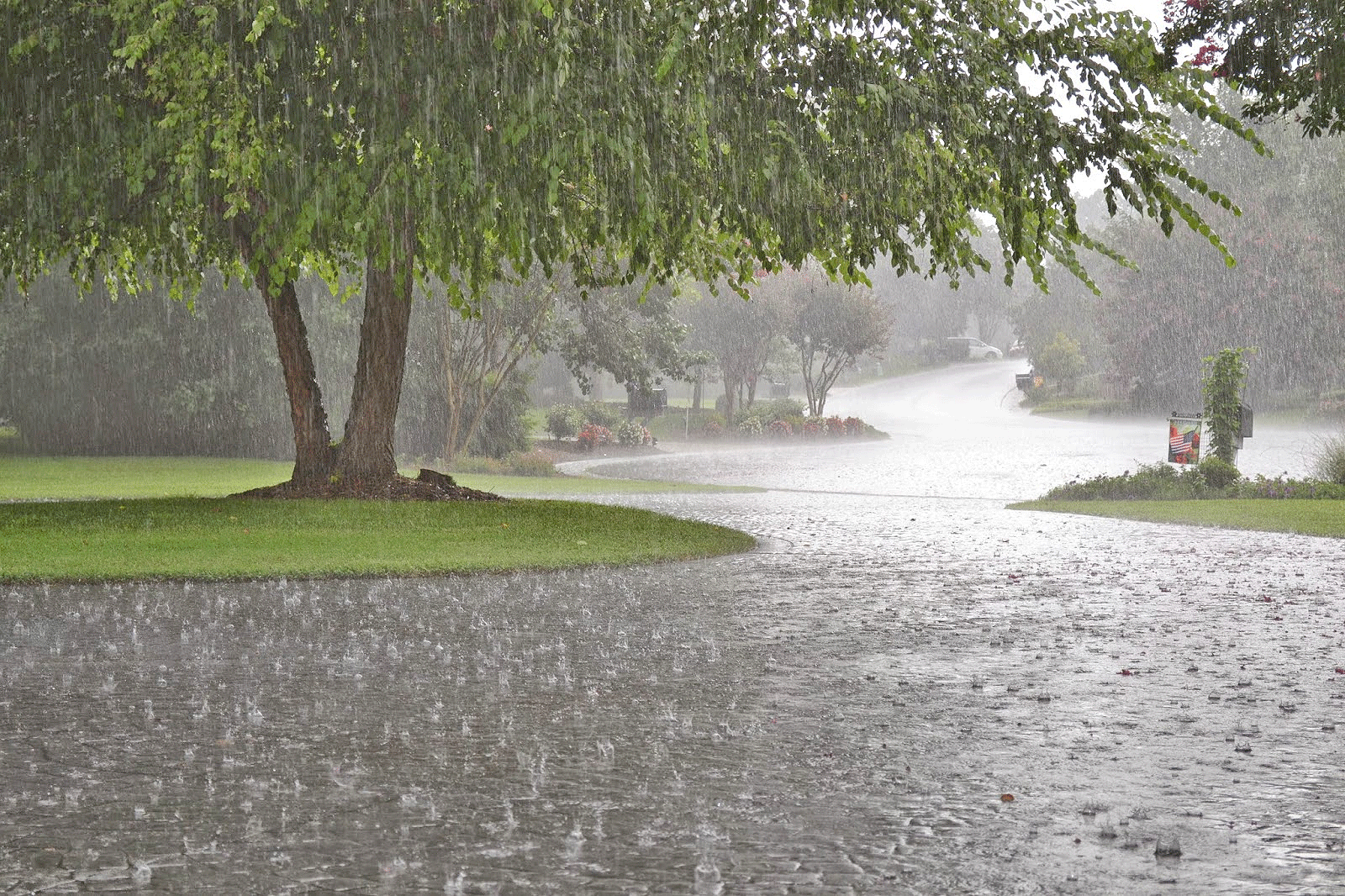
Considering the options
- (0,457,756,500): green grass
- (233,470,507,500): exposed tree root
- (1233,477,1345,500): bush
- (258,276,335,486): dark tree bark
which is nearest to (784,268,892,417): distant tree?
(0,457,756,500): green grass

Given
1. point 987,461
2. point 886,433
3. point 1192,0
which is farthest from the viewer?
point 886,433

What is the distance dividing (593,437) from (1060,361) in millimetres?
31030

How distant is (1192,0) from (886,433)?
37.9 m

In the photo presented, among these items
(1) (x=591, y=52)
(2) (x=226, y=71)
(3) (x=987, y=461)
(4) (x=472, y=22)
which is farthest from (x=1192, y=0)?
(3) (x=987, y=461)

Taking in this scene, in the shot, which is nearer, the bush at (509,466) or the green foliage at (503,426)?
the bush at (509,466)

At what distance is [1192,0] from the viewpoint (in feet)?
36.6

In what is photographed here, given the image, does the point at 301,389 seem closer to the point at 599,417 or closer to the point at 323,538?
the point at 323,538

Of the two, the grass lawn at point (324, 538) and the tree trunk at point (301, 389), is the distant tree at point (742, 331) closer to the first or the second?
the tree trunk at point (301, 389)

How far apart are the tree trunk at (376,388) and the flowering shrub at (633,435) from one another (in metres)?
25.4

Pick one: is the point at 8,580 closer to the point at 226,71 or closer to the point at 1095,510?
the point at 226,71

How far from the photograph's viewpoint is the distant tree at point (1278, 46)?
1057 cm

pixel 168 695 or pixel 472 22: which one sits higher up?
pixel 472 22

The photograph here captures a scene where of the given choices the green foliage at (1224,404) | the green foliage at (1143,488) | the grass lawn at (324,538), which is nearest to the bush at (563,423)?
the green foliage at (1143,488)

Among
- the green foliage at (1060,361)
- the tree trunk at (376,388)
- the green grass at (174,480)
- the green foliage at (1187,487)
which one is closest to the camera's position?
the tree trunk at (376,388)
